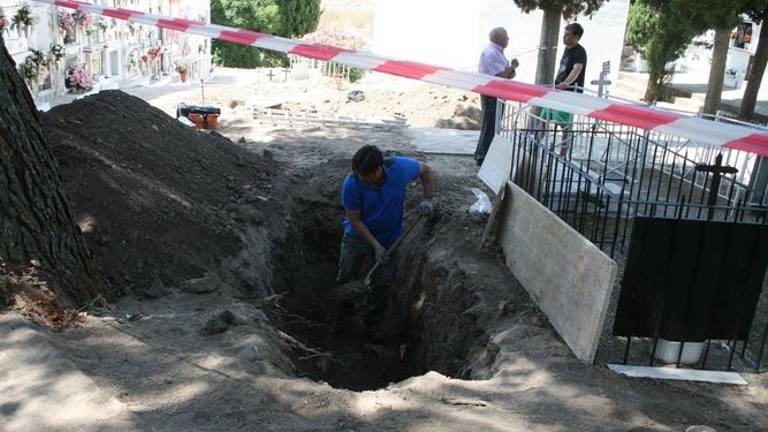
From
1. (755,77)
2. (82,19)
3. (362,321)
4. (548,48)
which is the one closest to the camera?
(362,321)

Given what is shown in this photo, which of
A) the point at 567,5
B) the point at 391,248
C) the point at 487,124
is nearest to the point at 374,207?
the point at 391,248

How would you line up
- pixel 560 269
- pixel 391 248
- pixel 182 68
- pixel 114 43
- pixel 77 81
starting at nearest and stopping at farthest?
pixel 560 269 < pixel 391 248 < pixel 77 81 < pixel 114 43 < pixel 182 68

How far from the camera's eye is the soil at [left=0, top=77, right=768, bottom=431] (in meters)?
3.14

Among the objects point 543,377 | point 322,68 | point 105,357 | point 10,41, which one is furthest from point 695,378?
point 322,68

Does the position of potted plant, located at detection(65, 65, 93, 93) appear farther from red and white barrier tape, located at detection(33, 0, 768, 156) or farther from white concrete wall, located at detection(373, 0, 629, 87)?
white concrete wall, located at detection(373, 0, 629, 87)

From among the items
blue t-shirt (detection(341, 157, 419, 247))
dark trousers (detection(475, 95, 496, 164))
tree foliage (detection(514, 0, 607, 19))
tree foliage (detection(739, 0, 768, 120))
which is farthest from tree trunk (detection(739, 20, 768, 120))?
blue t-shirt (detection(341, 157, 419, 247))

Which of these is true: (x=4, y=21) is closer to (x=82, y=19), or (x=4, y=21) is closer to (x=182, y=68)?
(x=82, y=19)

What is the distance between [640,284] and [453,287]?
5.66 ft

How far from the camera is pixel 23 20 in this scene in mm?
10883

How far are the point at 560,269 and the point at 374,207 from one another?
1.93 metres

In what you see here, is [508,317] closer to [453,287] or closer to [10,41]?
[453,287]

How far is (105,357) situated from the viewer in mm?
3312

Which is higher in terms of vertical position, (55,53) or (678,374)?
(55,53)

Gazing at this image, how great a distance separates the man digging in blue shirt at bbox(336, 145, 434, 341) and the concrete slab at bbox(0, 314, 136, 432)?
2.85m
